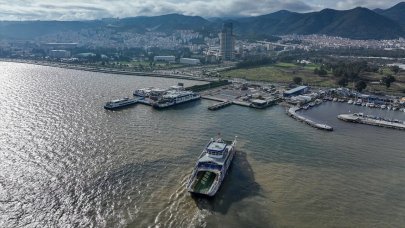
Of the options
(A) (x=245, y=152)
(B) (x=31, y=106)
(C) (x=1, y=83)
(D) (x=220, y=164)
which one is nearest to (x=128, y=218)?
(D) (x=220, y=164)

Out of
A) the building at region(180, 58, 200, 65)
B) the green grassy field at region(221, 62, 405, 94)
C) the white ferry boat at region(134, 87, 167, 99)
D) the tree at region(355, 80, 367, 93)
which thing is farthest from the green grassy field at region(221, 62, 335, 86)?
the white ferry boat at region(134, 87, 167, 99)

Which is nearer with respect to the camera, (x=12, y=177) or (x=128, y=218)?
(x=128, y=218)

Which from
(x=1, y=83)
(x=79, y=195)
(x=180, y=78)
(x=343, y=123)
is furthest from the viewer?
(x=180, y=78)

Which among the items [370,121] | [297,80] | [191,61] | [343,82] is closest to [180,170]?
[370,121]

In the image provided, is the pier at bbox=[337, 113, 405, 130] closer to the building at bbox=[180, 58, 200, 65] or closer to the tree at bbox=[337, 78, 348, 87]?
the tree at bbox=[337, 78, 348, 87]

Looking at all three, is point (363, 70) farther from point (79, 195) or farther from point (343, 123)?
point (79, 195)

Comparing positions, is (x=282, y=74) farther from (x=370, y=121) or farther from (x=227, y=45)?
(x=227, y=45)

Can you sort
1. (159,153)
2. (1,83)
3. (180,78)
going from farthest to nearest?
(180,78) < (1,83) < (159,153)
